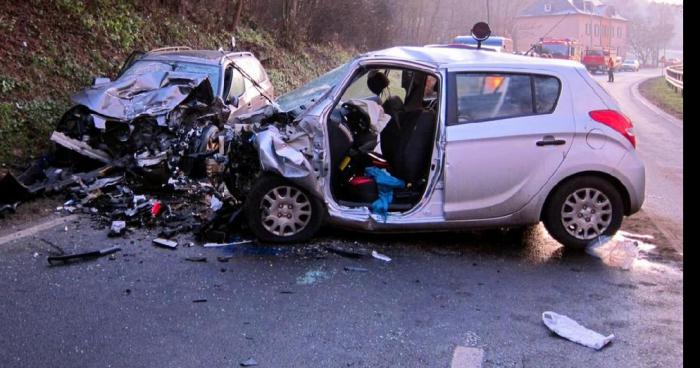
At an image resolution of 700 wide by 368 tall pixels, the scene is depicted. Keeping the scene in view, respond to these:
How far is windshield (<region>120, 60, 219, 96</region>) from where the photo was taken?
31.0 feet

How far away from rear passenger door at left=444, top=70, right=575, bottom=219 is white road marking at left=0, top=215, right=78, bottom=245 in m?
3.87

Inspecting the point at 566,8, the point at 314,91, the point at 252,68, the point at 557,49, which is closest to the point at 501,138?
the point at 314,91

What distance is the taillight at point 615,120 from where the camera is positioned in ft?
19.0

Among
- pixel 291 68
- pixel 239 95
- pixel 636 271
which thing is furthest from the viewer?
pixel 291 68

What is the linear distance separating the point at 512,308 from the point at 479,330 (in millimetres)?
498

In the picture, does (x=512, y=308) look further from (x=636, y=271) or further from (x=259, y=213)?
(x=259, y=213)

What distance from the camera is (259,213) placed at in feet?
19.0

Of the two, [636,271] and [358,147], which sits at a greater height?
[358,147]

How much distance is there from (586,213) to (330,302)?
262cm

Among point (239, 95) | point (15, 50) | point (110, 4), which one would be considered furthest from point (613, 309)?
point (110, 4)

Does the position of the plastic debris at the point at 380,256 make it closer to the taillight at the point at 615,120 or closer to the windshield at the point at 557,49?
the taillight at the point at 615,120

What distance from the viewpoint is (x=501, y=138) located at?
18.7ft

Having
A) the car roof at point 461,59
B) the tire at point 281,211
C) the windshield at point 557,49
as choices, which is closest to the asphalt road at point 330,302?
the tire at point 281,211

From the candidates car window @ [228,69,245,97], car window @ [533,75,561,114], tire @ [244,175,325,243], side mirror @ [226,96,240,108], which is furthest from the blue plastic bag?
car window @ [228,69,245,97]
